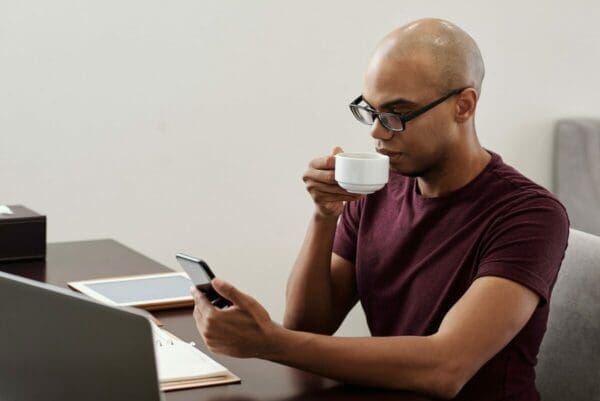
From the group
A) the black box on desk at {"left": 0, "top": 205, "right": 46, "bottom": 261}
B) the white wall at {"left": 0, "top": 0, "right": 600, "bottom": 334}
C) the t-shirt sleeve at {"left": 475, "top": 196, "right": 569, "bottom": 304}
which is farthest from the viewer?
the white wall at {"left": 0, "top": 0, "right": 600, "bottom": 334}

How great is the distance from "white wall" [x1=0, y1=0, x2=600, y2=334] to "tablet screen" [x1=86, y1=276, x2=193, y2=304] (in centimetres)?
113

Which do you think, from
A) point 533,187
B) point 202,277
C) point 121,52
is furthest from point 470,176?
point 121,52

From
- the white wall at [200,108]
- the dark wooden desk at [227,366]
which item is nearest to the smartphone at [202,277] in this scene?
the dark wooden desk at [227,366]

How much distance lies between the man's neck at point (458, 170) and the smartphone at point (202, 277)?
53 centimetres

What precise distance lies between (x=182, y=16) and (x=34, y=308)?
6.97ft

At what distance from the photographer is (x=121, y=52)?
10.1ft

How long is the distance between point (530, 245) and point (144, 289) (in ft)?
2.42

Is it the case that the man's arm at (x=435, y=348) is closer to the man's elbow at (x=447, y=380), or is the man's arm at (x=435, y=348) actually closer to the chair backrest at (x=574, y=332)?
the man's elbow at (x=447, y=380)

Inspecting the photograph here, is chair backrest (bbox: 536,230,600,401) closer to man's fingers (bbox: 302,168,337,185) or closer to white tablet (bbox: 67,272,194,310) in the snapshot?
man's fingers (bbox: 302,168,337,185)

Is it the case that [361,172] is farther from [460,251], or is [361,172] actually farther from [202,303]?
[202,303]

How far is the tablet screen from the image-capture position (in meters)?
1.91

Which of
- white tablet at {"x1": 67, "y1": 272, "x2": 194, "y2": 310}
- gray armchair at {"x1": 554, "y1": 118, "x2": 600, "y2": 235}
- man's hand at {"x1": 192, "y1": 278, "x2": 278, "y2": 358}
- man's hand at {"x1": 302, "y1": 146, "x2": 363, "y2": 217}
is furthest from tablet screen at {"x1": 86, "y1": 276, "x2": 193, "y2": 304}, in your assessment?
gray armchair at {"x1": 554, "y1": 118, "x2": 600, "y2": 235}

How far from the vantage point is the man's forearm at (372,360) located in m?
1.50

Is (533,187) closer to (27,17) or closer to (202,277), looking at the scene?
(202,277)
